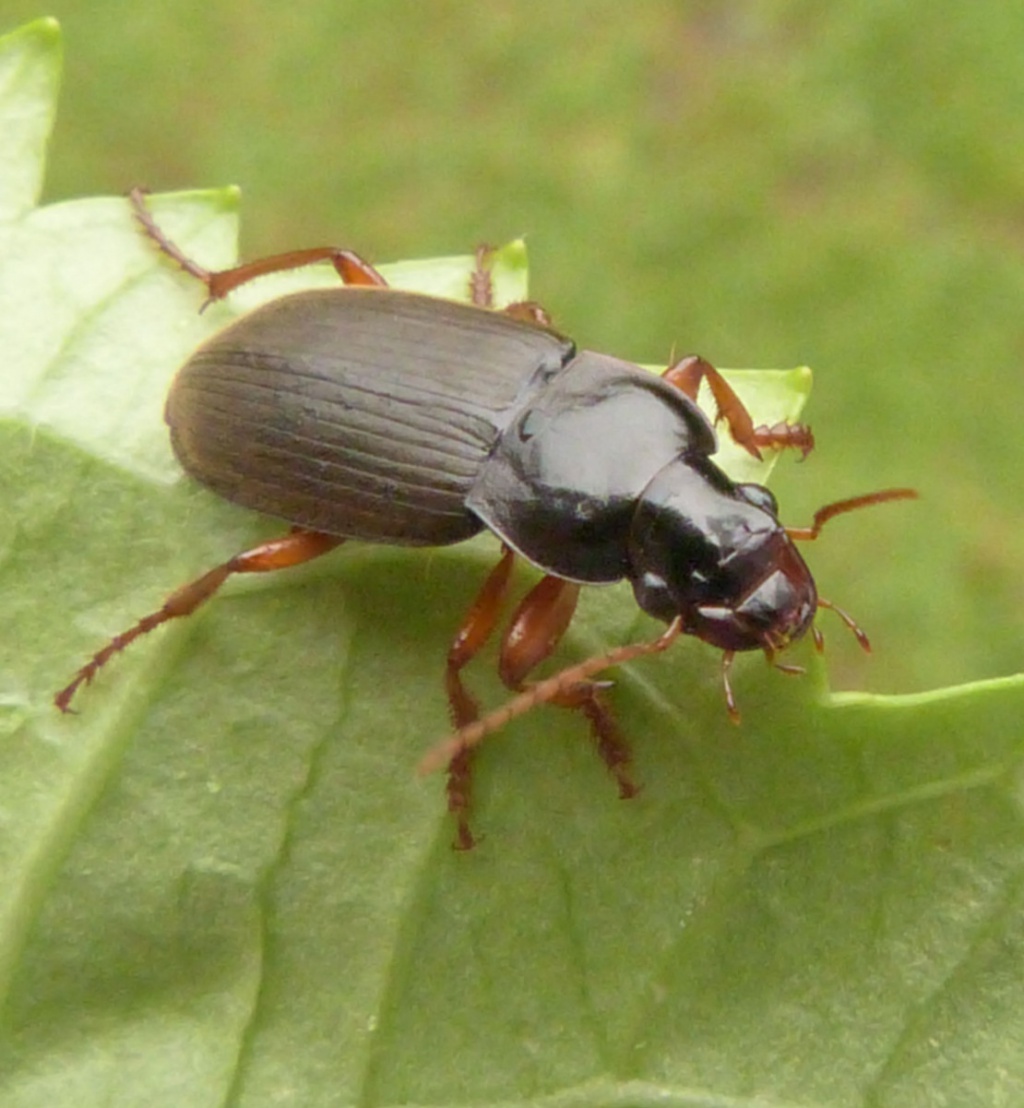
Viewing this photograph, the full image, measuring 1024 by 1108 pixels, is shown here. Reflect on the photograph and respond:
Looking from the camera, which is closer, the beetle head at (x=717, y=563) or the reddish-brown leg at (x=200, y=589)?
the beetle head at (x=717, y=563)

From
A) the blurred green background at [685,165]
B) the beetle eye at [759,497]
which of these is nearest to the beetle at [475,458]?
the beetle eye at [759,497]

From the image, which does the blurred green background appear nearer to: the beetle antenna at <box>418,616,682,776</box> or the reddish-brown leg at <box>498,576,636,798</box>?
the reddish-brown leg at <box>498,576,636,798</box>

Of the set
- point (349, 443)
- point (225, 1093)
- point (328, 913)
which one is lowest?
point (225, 1093)

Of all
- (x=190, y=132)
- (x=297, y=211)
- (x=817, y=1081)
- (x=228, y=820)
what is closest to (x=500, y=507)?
(x=228, y=820)

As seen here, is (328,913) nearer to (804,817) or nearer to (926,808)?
(804,817)

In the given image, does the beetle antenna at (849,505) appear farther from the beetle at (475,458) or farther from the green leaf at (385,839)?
the green leaf at (385,839)

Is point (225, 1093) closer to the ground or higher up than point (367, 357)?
closer to the ground

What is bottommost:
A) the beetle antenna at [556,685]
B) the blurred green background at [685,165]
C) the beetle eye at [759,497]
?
the blurred green background at [685,165]
